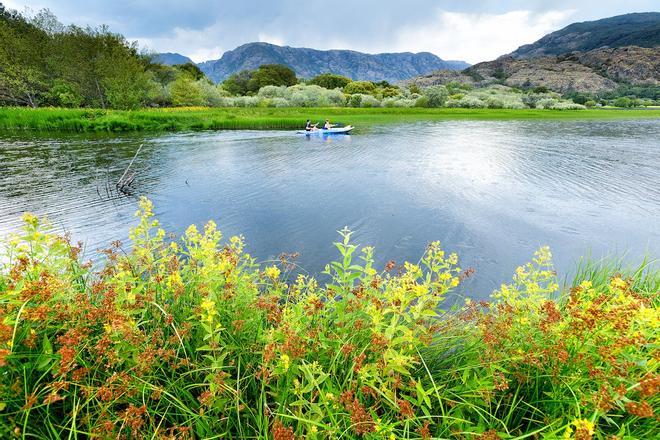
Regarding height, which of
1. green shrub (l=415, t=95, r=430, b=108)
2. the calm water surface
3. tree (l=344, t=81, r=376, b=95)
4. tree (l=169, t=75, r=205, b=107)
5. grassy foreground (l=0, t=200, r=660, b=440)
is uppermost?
tree (l=344, t=81, r=376, b=95)

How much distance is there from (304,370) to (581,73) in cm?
18917

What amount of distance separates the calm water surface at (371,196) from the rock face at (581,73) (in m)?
134

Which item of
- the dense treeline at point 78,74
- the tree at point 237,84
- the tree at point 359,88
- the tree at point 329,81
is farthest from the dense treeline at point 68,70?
the tree at point 329,81

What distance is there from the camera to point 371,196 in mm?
14883

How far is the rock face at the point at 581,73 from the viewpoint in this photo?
12925 cm

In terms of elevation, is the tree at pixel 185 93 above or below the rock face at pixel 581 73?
below

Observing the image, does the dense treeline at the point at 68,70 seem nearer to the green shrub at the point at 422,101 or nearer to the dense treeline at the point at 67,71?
the dense treeline at the point at 67,71

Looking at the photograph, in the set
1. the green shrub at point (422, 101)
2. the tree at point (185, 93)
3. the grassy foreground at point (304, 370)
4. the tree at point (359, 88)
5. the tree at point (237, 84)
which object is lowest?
the grassy foreground at point (304, 370)

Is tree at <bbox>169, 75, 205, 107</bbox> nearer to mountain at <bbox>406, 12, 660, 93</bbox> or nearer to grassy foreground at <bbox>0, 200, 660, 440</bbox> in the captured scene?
grassy foreground at <bbox>0, 200, 660, 440</bbox>

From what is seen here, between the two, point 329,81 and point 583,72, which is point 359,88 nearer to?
point 329,81

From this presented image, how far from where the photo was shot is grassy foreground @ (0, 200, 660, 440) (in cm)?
213

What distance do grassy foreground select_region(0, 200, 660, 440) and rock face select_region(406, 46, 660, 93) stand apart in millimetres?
158881

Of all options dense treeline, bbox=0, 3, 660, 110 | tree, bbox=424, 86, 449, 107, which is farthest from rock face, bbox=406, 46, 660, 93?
dense treeline, bbox=0, 3, 660, 110

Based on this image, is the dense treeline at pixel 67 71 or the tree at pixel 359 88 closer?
the dense treeline at pixel 67 71
